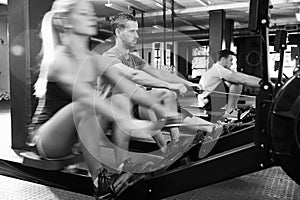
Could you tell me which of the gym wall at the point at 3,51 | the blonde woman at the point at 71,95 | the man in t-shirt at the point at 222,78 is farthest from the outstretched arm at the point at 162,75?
the gym wall at the point at 3,51


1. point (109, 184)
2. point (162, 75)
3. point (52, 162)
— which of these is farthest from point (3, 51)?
point (109, 184)

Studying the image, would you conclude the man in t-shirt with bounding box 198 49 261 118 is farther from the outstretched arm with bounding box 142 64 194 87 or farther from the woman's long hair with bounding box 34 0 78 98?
the woman's long hair with bounding box 34 0 78 98

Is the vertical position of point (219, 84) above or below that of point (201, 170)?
above

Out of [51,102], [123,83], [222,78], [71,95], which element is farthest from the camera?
[222,78]

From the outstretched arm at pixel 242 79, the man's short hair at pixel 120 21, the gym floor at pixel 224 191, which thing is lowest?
the gym floor at pixel 224 191

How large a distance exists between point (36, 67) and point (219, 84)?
6.32ft

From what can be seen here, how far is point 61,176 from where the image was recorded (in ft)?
6.03

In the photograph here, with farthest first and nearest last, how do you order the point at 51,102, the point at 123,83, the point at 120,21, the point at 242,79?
the point at 242,79, the point at 120,21, the point at 123,83, the point at 51,102

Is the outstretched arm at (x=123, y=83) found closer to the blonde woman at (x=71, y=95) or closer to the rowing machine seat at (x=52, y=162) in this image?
→ the blonde woman at (x=71, y=95)

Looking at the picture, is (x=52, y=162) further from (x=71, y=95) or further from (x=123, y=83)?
(x=123, y=83)

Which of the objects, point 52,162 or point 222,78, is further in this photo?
point 222,78

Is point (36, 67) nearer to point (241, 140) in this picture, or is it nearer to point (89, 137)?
point (89, 137)

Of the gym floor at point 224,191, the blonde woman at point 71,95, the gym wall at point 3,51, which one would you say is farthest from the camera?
the gym wall at point 3,51

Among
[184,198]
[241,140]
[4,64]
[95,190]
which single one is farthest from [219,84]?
[4,64]
